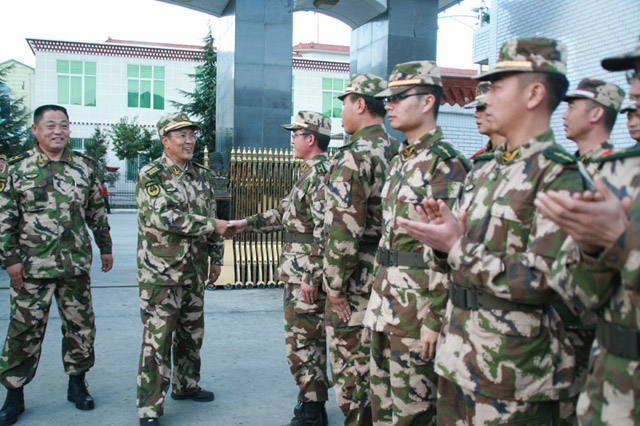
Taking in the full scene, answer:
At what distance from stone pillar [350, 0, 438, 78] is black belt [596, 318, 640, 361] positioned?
7.38 metres

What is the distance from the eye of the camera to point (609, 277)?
1517 millimetres

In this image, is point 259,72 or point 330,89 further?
point 330,89

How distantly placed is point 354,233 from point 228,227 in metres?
1.24

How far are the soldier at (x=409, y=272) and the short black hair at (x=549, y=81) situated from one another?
0.67 metres

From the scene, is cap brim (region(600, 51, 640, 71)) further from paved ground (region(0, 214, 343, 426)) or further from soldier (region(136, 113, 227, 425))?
paved ground (region(0, 214, 343, 426))

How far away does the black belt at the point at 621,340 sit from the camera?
57.1 inches

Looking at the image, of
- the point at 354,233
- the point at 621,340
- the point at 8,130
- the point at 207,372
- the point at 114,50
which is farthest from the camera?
the point at 114,50

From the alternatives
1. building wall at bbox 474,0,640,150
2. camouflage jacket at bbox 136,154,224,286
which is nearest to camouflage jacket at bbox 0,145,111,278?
camouflage jacket at bbox 136,154,224,286

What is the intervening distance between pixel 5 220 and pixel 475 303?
3248 mm

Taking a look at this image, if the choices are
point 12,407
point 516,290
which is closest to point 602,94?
point 516,290

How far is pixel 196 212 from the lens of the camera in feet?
13.5

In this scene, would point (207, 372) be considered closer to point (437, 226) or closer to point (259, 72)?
point (437, 226)

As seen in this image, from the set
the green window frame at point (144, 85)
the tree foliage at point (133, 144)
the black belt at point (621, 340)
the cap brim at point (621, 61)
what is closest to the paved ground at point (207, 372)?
the black belt at point (621, 340)

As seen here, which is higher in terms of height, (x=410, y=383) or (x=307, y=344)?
(x=410, y=383)
